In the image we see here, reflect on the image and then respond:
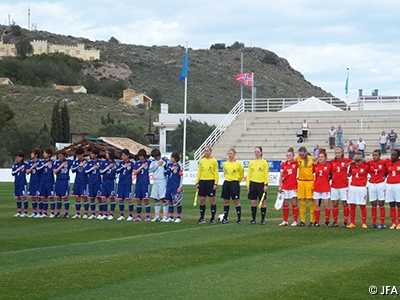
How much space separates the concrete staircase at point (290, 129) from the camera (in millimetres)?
51094

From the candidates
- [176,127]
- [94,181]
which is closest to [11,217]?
[94,181]

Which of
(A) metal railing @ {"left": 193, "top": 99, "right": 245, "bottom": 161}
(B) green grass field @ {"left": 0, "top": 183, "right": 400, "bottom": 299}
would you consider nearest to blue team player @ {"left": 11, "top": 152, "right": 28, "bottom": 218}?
(B) green grass field @ {"left": 0, "top": 183, "right": 400, "bottom": 299}

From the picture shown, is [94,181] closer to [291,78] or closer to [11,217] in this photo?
[11,217]

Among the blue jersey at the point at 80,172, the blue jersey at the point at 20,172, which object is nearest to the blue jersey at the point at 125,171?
the blue jersey at the point at 80,172

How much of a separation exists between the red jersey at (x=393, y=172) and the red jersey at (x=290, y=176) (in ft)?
7.72

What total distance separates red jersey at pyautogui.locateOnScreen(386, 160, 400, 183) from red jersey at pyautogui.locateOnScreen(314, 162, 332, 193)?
1.53 metres

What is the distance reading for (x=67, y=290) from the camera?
429 inches

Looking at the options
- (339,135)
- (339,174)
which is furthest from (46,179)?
(339,135)

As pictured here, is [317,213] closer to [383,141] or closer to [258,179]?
[258,179]

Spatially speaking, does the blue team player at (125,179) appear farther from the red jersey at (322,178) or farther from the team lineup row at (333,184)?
the red jersey at (322,178)

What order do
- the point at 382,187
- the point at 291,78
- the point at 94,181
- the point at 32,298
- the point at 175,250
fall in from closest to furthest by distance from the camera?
1. the point at 32,298
2. the point at 175,250
3. the point at 382,187
4. the point at 94,181
5. the point at 291,78

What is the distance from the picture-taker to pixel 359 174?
64.4 ft

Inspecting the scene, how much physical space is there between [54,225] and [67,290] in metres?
9.96

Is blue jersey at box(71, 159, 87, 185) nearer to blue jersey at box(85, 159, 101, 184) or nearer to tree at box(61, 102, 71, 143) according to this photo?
blue jersey at box(85, 159, 101, 184)
